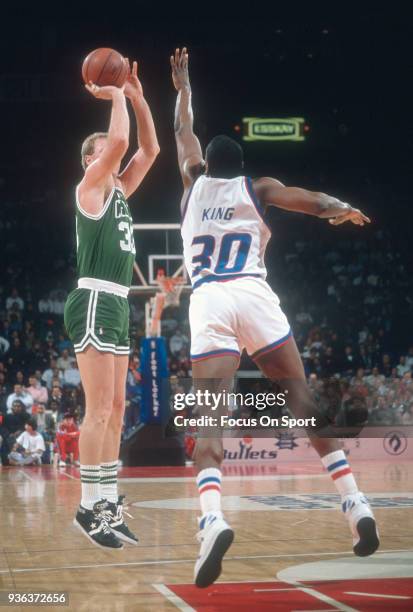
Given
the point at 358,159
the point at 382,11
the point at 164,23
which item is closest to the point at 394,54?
the point at 382,11

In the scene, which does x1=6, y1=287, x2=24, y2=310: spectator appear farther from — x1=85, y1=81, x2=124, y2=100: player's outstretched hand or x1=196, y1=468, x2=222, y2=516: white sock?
x1=196, y1=468, x2=222, y2=516: white sock

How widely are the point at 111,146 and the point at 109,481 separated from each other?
190cm

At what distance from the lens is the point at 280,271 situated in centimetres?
2234

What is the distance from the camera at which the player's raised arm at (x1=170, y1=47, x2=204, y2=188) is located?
461 centimetres

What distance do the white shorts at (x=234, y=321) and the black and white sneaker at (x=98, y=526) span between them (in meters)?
1.24

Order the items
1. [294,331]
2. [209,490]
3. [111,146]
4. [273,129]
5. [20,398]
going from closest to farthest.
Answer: [209,490] < [111,146] < [20,398] < [294,331] < [273,129]

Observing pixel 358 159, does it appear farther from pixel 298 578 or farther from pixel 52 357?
pixel 298 578

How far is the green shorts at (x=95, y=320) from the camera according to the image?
491 centimetres

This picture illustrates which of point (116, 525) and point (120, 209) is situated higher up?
point (120, 209)

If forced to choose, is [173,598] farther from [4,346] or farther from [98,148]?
[4,346]

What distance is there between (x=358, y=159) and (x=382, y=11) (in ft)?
16.5

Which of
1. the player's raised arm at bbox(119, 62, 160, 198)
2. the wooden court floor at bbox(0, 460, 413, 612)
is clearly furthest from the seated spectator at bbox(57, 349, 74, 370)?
the player's raised arm at bbox(119, 62, 160, 198)

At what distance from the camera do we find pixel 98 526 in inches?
188

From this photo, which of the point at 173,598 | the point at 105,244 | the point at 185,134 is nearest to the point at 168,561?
the point at 173,598
